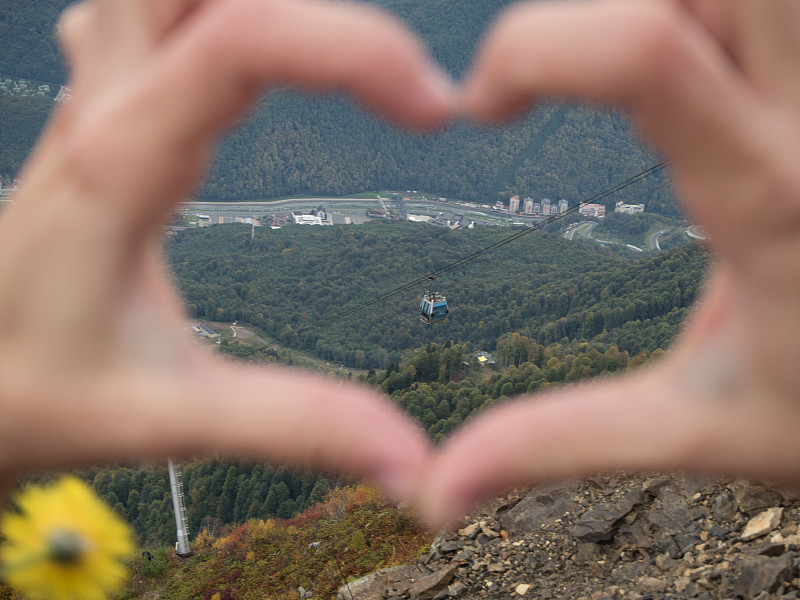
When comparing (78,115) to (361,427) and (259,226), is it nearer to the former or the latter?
(361,427)

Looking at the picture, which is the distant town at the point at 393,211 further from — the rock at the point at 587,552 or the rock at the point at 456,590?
the rock at the point at 456,590

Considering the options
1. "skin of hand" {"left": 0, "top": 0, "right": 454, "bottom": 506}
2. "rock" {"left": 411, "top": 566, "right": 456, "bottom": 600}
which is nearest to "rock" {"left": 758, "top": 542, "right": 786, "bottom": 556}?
"rock" {"left": 411, "top": 566, "right": 456, "bottom": 600}

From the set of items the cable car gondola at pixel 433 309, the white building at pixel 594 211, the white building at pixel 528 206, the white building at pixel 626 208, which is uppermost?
the cable car gondola at pixel 433 309

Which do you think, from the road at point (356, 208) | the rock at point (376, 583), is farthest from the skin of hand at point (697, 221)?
the road at point (356, 208)

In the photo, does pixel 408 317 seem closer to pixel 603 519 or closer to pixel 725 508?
pixel 603 519

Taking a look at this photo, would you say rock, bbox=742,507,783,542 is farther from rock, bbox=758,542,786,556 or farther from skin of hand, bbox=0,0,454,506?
skin of hand, bbox=0,0,454,506

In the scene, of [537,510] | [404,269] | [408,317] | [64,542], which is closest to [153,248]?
[64,542]
